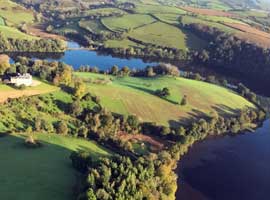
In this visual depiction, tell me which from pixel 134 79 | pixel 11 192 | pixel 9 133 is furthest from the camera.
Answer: pixel 134 79

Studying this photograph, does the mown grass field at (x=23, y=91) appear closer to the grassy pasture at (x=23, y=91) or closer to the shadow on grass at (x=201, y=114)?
the grassy pasture at (x=23, y=91)

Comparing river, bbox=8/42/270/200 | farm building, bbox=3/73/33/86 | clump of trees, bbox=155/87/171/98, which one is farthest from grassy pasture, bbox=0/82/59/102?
river, bbox=8/42/270/200

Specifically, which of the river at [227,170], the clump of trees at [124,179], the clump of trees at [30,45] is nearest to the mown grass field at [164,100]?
the river at [227,170]

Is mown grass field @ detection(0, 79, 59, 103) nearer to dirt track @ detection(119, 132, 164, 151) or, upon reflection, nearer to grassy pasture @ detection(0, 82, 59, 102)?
grassy pasture @ detection(0, 82, 59, 102)

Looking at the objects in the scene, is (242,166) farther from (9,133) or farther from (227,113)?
(9,133)

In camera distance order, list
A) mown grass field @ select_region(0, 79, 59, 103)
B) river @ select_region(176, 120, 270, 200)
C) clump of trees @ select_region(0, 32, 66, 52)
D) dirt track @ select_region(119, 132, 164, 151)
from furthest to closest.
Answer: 1. clump of trees @ select_region(0, 32, 66, 52)
2. mown grass field @ select_region(0, 79, 59, 103)
3. dirt track @ select_region(119, 132, 164, 151)
4. river @ select_region(176, 120, 270, 200)

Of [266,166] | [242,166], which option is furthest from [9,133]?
[266,166]
